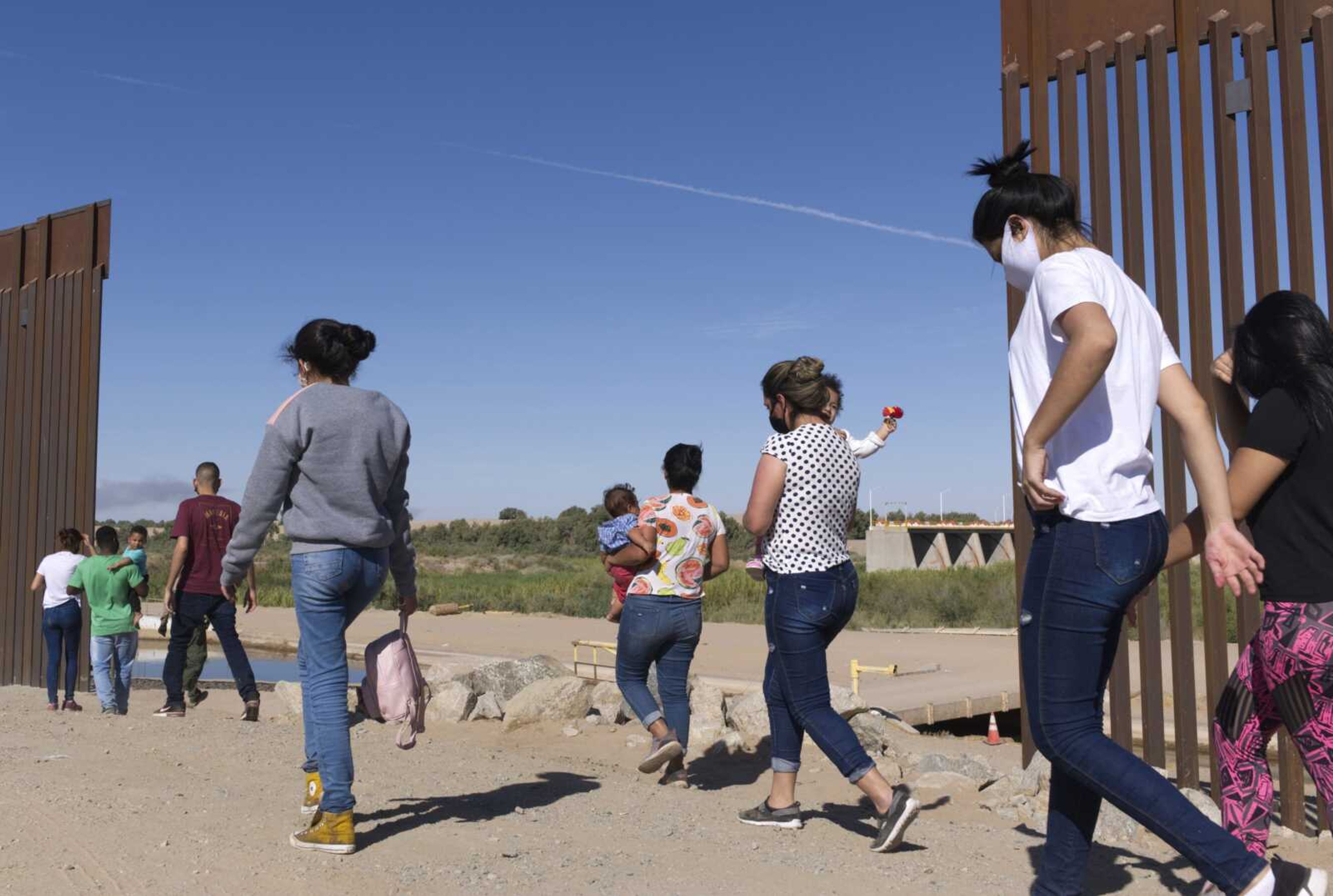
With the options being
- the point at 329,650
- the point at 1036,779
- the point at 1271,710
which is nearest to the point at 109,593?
the point at 329,650

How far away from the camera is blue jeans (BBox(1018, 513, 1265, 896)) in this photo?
2881mm

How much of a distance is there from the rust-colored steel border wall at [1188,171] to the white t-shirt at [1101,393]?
2091mm

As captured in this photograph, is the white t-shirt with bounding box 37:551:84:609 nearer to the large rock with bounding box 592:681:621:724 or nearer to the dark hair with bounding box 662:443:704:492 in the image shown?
the large rock with bounding box 592:681:621:724

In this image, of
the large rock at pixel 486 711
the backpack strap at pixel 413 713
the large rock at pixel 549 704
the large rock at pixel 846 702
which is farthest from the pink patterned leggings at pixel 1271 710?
the large rock at pixel 486 711

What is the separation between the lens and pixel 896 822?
4.29 m

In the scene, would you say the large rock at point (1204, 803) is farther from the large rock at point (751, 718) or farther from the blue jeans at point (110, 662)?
the blue jeans at point (110, 662)

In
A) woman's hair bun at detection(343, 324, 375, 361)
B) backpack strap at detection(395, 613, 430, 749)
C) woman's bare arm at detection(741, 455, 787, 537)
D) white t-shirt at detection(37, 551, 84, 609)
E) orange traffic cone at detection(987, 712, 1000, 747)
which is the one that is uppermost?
woman's hair bun at detection(343, 324, 375, 361)

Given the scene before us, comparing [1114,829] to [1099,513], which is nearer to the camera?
[1099,513]

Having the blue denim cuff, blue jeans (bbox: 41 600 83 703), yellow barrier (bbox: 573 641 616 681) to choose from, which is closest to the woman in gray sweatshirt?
the blue denim cuff

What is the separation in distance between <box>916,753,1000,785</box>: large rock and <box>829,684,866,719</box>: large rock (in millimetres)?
1606

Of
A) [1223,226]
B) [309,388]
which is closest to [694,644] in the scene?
[309,388]

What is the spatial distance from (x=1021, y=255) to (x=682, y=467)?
9.67ft

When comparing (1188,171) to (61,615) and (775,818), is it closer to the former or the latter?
(775,818)

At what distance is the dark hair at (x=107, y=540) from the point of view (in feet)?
29.3
